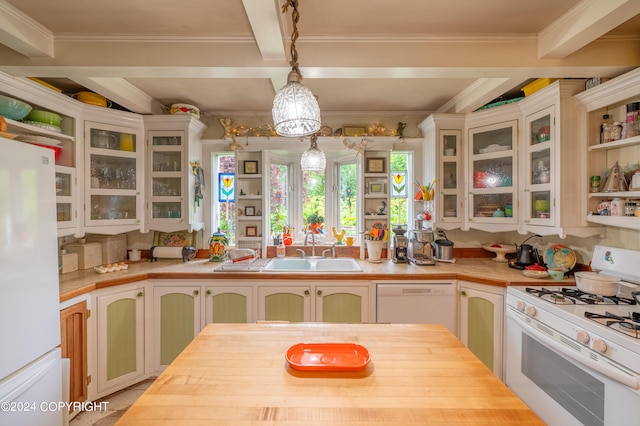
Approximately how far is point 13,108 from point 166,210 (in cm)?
118

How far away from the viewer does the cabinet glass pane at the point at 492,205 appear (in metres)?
2.42

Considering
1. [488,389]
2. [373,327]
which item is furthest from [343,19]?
[488,389]

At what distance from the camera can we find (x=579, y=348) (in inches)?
53.8

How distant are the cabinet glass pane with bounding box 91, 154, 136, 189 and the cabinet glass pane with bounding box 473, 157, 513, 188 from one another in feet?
10.1

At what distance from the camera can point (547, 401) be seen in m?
1.56

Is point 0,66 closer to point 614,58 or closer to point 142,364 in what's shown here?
point 142,364

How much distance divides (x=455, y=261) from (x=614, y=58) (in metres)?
1.73

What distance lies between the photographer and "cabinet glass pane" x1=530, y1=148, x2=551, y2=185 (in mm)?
2111

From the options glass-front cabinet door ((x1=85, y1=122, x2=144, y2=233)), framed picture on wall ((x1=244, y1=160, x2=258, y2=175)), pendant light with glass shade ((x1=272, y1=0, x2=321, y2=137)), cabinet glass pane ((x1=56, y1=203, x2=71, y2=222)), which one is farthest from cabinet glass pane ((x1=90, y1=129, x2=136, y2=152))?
pendant light with glass shade ((x1=272, y1=0, x2=321, y2=137))

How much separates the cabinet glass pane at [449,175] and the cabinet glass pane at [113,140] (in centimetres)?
284

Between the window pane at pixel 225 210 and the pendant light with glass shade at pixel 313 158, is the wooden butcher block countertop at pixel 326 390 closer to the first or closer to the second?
the pendant light with glass shade at pixel 313 158

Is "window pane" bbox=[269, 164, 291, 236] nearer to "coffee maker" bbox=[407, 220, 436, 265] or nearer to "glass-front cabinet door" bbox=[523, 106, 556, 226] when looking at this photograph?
"coffee maker" bbox=[407, 220, 436, 265]

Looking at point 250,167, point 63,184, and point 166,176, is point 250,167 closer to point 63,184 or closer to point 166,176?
point 166,176

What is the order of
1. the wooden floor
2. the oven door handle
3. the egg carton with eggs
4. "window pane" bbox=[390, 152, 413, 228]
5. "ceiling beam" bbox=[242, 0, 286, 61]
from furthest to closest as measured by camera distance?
"window pane" bbox=[390, 152, 413, 228] < the egg carton with eggs < the wooden floor < "ceiling beam" bbox=[242, 0, 286, 61] < the oven door handle
